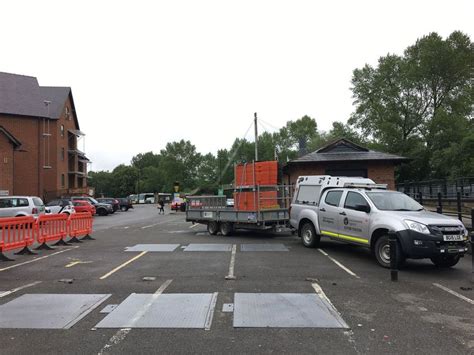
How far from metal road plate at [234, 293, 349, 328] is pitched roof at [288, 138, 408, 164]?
18.6m

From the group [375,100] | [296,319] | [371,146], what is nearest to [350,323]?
[296,319]

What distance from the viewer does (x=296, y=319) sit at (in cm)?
568

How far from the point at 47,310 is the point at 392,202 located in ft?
26.3

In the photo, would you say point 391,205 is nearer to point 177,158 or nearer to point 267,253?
point 267,253

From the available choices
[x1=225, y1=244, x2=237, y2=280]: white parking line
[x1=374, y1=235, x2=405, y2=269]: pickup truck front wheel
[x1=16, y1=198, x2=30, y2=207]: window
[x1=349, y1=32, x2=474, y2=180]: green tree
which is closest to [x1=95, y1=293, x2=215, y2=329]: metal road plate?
[x1=225, y1=244, x2=237, y2=280]: white parking line

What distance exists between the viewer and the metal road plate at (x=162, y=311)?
18.0 feet

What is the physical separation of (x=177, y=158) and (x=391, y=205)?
109075 millimetres

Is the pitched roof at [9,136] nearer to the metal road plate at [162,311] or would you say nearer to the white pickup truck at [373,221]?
the white pickup truck at [373,221]

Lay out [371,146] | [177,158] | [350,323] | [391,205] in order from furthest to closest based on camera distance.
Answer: [177,158] < [371,146] < [391,205] < [350,323]

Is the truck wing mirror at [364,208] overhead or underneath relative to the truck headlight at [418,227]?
overhead

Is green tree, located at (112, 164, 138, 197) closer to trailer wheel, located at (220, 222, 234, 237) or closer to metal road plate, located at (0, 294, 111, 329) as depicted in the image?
trailer wheel, located at (220, 222, 234, 237)

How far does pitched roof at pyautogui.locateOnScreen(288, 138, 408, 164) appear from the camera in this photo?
2483cm

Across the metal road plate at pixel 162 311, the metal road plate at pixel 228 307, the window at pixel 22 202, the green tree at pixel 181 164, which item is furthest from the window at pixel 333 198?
the green tree at pixel 181 164

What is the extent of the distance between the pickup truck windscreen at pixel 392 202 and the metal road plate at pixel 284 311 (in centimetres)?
420
